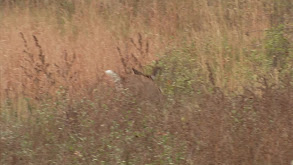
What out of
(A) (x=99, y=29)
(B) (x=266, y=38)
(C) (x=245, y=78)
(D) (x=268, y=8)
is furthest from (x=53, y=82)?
(D) (x=268, y=8)

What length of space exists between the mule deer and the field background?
15 cm

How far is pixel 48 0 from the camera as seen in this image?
9086 millimetres

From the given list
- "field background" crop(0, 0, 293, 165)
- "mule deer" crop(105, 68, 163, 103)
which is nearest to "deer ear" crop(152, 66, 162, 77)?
"field background" crop(0, 0, 293, 165)

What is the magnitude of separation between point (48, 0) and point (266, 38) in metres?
4.02

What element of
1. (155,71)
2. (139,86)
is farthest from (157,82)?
(139,86)

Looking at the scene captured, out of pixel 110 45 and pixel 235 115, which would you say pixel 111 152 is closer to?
pixel 235 115

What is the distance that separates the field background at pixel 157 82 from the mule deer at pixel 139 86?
15 cm

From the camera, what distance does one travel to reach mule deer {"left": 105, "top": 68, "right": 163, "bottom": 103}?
566 cm

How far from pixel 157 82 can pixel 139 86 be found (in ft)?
1.46

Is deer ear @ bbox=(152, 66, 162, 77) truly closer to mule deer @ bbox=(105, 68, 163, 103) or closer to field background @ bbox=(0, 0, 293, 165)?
field background @ bbox=(0, 0, 293, 165)

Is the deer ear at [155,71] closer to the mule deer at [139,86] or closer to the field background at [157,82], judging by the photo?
the field background at [157,82]

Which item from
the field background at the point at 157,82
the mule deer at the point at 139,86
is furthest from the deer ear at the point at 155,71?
the mule deer at the point at 139,86

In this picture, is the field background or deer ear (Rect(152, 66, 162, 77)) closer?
the field background

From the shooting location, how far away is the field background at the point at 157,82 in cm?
455
